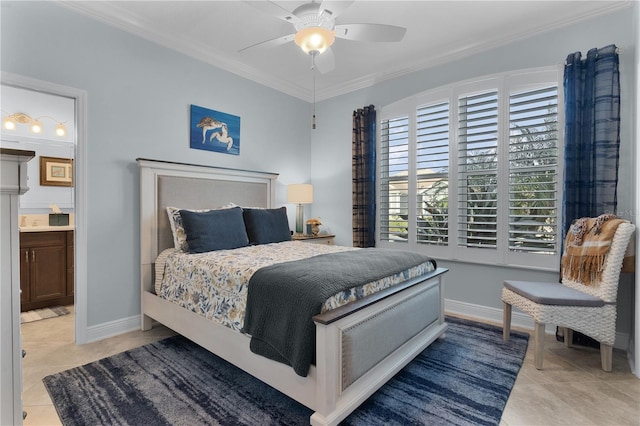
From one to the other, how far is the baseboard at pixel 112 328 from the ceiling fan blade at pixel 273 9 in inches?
111

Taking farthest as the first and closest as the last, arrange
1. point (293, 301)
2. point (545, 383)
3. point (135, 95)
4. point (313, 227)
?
point (313, 227) → point (135, 95) → point (545, 383) → point (293, 301)

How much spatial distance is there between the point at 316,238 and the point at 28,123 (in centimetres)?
386

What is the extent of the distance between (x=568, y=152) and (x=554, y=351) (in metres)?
1.64

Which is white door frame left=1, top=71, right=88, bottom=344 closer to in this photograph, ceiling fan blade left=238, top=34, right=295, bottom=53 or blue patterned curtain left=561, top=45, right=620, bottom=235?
ceiling fan blade left=238, top=34, right=295, bottom=53

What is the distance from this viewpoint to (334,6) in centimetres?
200

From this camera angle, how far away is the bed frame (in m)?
1.56

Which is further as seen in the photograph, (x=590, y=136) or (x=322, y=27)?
(x=590, y=136)

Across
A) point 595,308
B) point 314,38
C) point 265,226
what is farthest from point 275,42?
Answer: point 595,308

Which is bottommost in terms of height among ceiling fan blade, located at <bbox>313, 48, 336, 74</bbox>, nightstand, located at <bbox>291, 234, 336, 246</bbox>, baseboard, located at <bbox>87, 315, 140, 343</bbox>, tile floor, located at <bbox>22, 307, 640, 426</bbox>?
tile floor, located at <bbox>22, 307, 640, 426</bbox>

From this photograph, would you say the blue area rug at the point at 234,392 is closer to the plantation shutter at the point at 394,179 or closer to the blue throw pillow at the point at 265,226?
the blue throw pillow at the point at 265,226

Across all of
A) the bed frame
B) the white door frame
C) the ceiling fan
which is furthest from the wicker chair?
the white door frame

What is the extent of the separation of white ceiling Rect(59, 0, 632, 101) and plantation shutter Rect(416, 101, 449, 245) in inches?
24.2

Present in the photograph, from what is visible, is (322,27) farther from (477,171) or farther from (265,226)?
(477,171)

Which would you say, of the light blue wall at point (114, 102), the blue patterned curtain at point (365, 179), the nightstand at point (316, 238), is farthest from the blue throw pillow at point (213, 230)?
the blue patterned curtain at point (365, 179)
